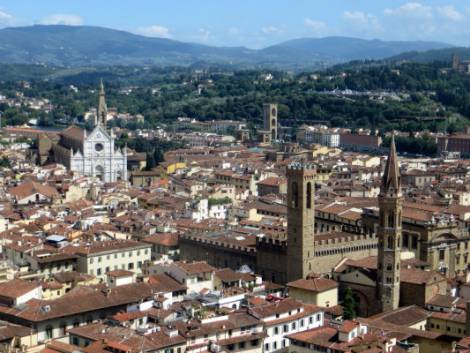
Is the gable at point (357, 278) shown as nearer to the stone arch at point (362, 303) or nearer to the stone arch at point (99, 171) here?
the stone arch at point (362, 303)

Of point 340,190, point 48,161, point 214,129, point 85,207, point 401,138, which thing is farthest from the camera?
point 214,129

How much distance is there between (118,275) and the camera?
34.1 metres

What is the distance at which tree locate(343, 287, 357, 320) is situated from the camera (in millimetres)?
31920

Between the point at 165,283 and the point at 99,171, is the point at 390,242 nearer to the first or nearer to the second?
the point at 165,283

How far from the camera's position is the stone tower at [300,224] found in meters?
36.4

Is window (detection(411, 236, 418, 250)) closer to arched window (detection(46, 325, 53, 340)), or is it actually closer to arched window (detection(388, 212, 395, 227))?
arched window (detection(388, 212, 395, 227))

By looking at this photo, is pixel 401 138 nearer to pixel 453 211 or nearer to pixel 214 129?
pixel 214 129

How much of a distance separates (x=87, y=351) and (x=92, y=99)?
157563 mm

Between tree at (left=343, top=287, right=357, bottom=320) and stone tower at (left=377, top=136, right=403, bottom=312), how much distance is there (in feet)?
3.20

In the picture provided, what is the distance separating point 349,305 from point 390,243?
8.59 feet

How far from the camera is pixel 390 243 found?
3306 cm

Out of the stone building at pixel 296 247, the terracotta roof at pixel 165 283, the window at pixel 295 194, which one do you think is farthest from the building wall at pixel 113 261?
the window at pixel 295 194

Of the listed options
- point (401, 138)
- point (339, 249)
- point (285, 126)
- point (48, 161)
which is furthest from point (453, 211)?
point (285, 126)

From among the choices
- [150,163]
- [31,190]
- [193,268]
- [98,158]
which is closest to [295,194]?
[193,268]
